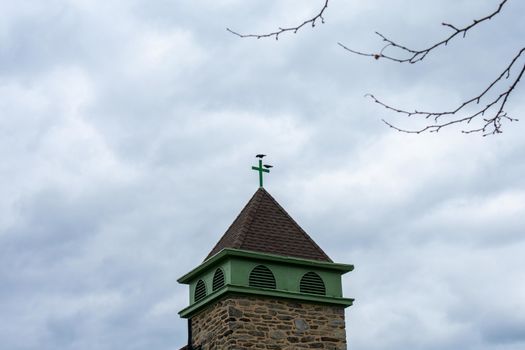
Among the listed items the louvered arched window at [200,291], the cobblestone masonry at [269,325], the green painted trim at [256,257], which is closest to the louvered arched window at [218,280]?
the green painted trim at [256,257]

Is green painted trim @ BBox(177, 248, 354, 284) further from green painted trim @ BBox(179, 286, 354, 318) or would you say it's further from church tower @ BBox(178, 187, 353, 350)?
green painted trim @ BBox(179, 286, 354, 318)

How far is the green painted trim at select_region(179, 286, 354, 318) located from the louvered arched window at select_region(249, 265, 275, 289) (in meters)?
0.20

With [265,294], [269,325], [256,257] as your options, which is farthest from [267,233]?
[269,325]

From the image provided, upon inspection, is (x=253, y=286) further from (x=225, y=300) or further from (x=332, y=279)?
(x=332, y=279)

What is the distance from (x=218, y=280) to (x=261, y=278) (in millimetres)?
806

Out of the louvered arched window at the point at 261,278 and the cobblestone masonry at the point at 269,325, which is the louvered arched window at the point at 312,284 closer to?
the cobblestone masonry at the point at 269,325

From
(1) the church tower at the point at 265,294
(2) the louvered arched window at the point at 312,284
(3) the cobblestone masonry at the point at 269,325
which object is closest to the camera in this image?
(3) the cobblestone masonry at the point at 269,325

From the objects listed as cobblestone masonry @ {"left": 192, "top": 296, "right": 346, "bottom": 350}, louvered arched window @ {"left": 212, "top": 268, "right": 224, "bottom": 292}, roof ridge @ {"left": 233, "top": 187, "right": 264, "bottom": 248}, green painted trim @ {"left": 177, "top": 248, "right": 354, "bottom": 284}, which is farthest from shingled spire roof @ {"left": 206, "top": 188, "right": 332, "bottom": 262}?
cobblestone masonry @ {"left": 192, "top": 296, "right": 346, "bottom": 350}

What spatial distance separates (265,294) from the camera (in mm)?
18094

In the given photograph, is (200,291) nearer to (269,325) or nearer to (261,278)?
(261,278)

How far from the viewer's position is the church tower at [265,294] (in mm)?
17906

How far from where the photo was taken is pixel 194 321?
19375 millimetres

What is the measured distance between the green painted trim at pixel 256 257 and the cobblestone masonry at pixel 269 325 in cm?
76

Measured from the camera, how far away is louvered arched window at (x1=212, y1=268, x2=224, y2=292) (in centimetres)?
1839
